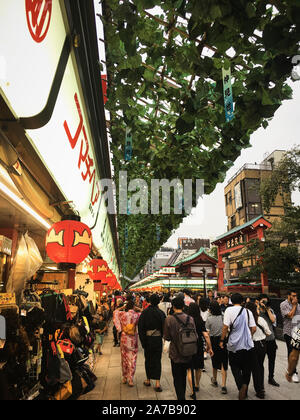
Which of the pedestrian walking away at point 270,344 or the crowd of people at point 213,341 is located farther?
the pedestrian walking away at point 270,344

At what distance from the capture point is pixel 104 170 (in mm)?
7211

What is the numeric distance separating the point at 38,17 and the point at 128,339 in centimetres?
686

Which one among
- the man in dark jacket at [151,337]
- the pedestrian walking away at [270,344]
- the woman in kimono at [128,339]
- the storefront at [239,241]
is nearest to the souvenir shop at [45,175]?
the man in dark jacket at [151,337]

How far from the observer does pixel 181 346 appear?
4.86 m

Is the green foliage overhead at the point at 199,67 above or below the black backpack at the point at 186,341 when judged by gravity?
above

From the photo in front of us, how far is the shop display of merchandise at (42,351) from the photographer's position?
335 cm

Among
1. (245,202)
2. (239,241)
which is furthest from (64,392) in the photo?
(245,202)

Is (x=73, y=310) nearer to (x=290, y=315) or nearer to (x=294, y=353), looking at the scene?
(x=294, y=353)

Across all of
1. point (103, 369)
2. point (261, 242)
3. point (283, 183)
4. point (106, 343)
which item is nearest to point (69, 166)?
point (103, 369)

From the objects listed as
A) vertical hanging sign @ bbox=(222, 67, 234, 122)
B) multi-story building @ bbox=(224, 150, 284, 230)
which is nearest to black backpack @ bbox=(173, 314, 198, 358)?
vertical hanging sign @ bbox=(222, 67, 234, 122)

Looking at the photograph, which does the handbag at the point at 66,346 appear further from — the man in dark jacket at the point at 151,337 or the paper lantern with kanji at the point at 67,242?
the man in dark jacket at the point at 151,337

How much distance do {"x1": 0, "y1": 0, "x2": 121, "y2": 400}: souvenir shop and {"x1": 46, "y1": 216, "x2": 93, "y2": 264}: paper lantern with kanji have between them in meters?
0.01

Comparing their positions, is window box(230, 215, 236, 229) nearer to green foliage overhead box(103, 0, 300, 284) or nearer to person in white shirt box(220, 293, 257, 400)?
green foliage overhead box(103, 0, 300, 284)

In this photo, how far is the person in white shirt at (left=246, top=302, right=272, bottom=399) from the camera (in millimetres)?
5422
